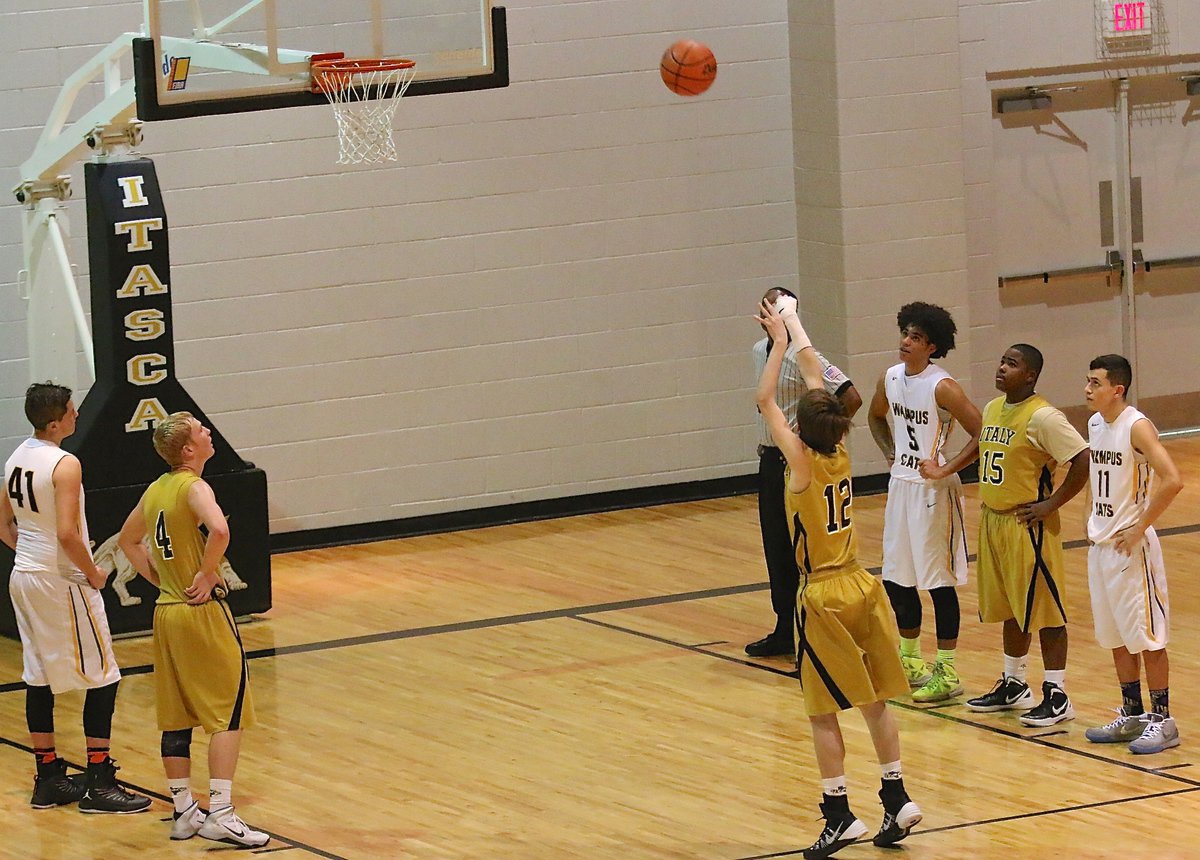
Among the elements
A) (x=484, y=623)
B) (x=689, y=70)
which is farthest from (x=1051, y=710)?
(x=689, y=70)

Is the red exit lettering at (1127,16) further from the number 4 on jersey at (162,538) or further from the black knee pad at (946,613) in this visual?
the number 4 on jersey at (162,538)

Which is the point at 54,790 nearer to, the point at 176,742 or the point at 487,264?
the point at 176,742

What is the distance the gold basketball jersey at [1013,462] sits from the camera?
7.94 m

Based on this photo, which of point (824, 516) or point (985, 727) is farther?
point (985, 727)

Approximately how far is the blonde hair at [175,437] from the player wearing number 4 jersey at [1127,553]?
3.35m

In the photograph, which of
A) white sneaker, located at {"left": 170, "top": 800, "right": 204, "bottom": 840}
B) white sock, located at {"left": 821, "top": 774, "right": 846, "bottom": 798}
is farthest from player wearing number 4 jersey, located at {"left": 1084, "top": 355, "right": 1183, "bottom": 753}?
white sneaker, located at {"left": 170, "top": 800, "right": 204, "bottom": 840}

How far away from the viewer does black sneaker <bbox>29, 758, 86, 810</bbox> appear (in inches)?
293

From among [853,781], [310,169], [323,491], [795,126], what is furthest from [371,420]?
[853,781]

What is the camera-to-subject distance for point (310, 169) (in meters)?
12.0

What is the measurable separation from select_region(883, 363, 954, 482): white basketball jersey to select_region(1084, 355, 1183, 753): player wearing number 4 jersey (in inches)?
31.1

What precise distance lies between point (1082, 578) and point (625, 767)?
382cm

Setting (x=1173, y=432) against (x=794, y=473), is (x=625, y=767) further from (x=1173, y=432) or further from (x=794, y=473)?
(x=1173, y=432)

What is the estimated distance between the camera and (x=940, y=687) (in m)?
8.30

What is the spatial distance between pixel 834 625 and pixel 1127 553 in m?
1.60
